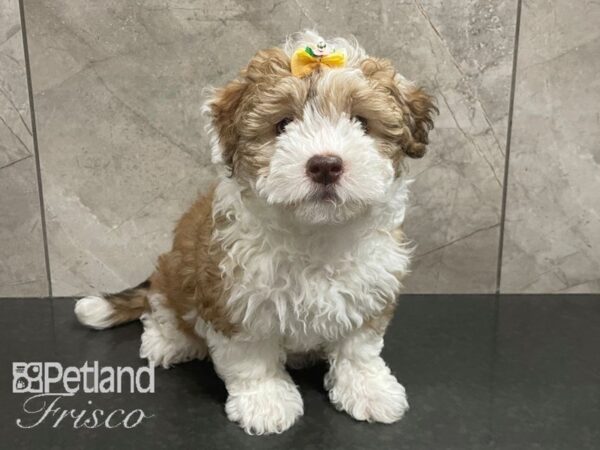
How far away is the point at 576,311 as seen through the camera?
2287mm

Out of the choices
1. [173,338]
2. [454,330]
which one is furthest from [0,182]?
[454,330]

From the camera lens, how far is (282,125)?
143 centimetres

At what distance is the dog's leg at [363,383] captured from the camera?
1680mm

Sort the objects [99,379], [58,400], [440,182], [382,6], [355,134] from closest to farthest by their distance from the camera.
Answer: [355,134]
[58,400]
[99,379]
[382,6]
[440,182]

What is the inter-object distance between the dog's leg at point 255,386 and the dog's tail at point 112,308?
0.53 metres

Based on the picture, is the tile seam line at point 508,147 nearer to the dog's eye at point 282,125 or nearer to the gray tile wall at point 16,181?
the dog's eye at point 282,125

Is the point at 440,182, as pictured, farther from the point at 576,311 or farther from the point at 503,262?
the point at 576,311

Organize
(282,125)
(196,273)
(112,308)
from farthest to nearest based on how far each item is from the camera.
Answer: (112,308)
(196,273)
(282,125)

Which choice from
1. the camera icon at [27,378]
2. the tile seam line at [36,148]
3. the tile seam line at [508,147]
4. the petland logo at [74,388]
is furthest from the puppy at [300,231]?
the tile seam line at [508,147]

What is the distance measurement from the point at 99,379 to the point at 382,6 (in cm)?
137

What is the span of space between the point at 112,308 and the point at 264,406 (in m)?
0.72

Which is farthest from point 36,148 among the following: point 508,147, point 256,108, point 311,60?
point 508,147

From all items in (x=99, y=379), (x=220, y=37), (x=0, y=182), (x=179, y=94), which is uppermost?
(x=220, y=37)

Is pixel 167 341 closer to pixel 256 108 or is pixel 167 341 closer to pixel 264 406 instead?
pixel 264 406
